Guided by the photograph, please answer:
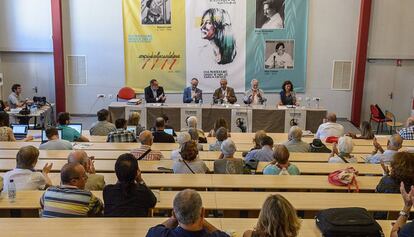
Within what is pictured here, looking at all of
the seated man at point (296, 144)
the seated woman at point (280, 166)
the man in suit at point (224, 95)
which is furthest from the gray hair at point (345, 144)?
the man in suit at point (224, 95)

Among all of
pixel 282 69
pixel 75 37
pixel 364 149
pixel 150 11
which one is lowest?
pixel 364 149

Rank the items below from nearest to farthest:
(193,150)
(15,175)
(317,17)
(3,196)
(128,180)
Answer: (128,180) → (3,196) → (15,175) → (193,150) → (317,17)

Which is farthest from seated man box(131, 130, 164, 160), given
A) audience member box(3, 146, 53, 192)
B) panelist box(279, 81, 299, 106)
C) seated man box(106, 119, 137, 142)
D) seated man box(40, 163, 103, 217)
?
panelist box(279, 81, 299, 106)

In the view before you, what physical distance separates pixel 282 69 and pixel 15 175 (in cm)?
815

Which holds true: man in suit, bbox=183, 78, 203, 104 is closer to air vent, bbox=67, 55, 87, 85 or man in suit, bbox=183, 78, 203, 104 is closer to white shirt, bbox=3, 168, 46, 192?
air vent, bbox=67, 55, 87, 85

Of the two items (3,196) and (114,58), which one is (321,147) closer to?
(3,196)

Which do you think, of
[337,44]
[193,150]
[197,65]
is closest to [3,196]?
[193,150]

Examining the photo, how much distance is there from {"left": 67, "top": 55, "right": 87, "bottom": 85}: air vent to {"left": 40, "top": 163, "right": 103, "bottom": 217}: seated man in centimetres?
841

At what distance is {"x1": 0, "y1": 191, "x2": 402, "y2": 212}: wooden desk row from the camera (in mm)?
3365

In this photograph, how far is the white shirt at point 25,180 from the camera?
383 cm

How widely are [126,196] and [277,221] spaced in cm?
129

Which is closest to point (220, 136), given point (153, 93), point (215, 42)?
Answer: point (153, 93)

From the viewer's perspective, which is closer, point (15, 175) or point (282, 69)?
point (15, 175)

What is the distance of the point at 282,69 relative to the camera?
1092 centimetres
